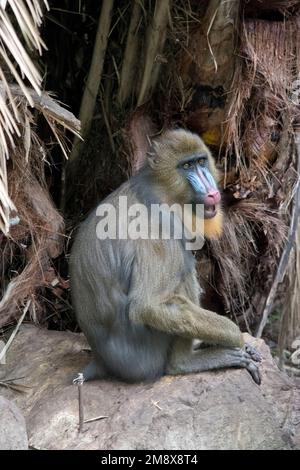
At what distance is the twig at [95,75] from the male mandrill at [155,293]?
1289 mm

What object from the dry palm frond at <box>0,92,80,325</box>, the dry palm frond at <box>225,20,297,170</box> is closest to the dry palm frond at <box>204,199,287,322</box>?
the dry palm frond at <box>225,20,297,170</box>

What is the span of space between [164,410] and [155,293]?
70cm

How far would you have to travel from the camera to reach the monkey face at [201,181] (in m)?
5.50

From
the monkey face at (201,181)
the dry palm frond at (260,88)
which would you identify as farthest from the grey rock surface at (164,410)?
the dry palm frond at (260,88)

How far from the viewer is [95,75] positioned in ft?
22.2

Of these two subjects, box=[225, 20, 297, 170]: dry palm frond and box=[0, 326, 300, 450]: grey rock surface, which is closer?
box=[0, 326, 300, 450]: grey rock surface

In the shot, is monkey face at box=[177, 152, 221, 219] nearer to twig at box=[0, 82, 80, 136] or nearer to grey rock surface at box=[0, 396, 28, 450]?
twig at box=[0, 82, 80, 136]

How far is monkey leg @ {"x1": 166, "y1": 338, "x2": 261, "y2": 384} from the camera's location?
5.45 meters

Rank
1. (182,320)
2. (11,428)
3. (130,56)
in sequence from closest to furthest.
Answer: (11,428) < (182,320) < (130,56)

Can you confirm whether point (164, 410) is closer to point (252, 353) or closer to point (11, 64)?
point (252, 353)

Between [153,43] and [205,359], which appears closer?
[205,359]

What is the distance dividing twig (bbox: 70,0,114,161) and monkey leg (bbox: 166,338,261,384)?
7.09ft

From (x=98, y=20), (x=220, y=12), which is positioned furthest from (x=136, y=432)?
Result: (x=98, y=20)

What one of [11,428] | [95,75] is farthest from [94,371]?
[95,75]
